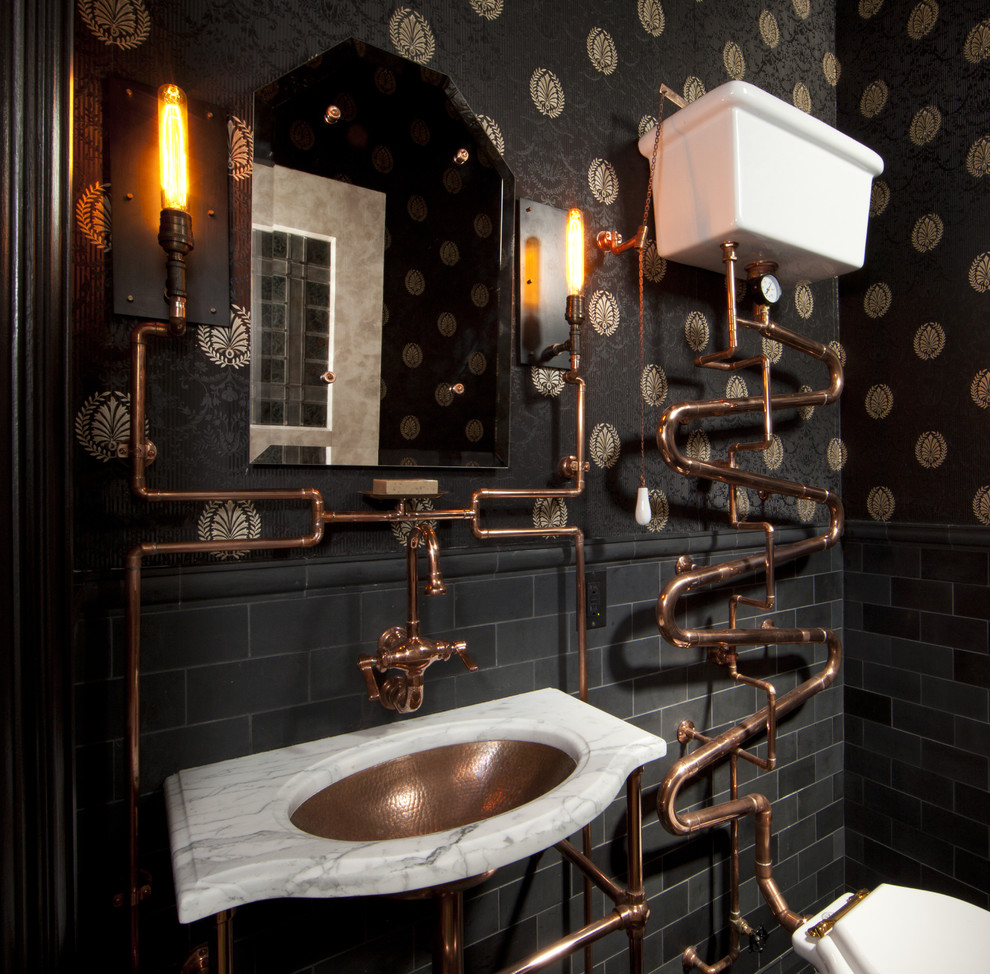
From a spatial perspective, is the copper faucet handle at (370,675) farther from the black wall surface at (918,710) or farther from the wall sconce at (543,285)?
the black wall surface at (918,710)

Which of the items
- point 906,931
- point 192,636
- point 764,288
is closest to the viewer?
point 192,636

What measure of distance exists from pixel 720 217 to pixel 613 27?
23.7 inches

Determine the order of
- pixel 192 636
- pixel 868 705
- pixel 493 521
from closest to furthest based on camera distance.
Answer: pixel 192 636, pixel 493 521, pixel 868 705

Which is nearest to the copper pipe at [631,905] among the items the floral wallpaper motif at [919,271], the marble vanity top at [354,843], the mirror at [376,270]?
the marble vanity top at [354,843]

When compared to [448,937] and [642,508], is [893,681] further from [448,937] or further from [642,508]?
[448,937]

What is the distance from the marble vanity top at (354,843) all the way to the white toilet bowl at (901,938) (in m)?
0.63

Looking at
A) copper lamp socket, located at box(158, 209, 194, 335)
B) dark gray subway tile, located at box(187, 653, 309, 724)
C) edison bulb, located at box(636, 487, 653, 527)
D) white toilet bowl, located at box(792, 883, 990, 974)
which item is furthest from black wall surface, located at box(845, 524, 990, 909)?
copper lamp socket, located at box(158, 209, 194, 335)

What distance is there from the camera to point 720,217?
132 cm

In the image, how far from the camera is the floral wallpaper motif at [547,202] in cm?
93

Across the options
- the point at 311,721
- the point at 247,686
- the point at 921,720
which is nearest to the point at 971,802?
the point at 921,720

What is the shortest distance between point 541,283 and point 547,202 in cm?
19

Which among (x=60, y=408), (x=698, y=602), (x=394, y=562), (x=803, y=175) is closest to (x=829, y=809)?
(x=698, y=602)

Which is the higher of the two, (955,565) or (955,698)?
(955,565)

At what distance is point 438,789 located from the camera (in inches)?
40.9
